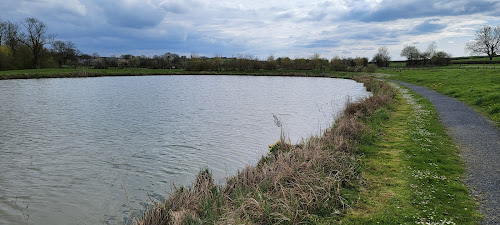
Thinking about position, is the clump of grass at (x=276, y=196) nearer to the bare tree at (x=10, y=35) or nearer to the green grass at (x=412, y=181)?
the green grass at (x=412, y=181)

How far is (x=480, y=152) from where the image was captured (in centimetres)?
935

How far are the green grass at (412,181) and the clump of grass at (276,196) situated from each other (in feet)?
1.48

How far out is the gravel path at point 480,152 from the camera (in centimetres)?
615

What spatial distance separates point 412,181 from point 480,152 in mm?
3549

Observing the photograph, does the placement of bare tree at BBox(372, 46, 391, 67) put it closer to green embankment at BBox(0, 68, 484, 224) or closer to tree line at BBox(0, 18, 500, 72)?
tree line at BBox(0, 18, 500, 72)

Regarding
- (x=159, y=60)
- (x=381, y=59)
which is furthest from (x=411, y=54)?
(x=159, y=60)

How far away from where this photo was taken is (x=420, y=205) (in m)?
6.24

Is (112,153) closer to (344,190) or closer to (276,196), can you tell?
(276,196)

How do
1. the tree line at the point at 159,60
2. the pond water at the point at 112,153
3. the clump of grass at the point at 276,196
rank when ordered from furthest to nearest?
the tree line at the point at 159,60 → the pond water at the point at 112,153 → the clump of grass at the point at 276,196

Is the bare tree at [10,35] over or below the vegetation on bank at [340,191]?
over

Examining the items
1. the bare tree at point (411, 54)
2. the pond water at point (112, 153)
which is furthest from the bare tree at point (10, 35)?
the bare tree at point (411, 54)

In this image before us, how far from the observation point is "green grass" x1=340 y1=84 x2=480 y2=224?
5832 millimetres

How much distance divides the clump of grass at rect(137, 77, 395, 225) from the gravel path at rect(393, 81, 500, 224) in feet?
8.14

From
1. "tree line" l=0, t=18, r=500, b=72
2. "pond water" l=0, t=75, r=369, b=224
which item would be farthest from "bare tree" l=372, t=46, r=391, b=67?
"pond water" l=0, t=75, r=369, b=224
